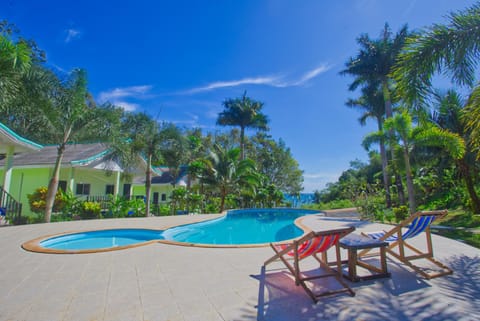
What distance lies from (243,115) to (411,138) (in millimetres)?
16637

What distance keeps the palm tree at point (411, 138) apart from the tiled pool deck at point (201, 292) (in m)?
6.34

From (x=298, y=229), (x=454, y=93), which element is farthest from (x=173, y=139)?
(x=454, y=93)

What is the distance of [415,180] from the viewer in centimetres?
1931

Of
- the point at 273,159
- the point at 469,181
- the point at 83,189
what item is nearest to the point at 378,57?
the point at 469,181

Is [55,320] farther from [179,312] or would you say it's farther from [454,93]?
[454,93]

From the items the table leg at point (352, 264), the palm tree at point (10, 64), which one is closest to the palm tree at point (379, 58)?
the table leg at point (352, 264)

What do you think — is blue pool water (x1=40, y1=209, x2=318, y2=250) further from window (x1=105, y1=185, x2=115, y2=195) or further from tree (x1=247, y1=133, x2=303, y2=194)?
tree (x1=247, y1=133, x2=303, y2=194)

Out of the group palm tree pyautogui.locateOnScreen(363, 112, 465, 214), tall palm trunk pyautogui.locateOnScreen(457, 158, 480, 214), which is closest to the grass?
tall palm trunk pyautogui.locateOnScreen(457, 158, 480, 214)

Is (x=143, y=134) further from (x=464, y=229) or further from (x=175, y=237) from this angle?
(x=464, y=229)

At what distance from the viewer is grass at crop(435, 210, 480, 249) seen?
7221 mm

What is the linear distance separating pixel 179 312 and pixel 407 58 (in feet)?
23.6

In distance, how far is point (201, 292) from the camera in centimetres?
350

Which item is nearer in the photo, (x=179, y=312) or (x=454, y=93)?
(x=179, y=312)

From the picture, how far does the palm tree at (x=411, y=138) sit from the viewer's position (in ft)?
31.8
